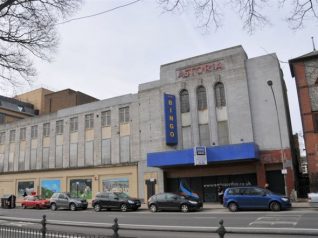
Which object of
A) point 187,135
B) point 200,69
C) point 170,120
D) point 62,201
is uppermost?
point 200,69

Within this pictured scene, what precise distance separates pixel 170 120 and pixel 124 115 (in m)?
6.89

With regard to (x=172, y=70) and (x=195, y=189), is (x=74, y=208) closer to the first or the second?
(x=195, y=189)

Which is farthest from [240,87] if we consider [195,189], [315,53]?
[195,189]

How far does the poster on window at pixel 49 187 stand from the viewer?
144 feet


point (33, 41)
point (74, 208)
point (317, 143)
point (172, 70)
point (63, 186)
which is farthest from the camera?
→ point (63, 186)

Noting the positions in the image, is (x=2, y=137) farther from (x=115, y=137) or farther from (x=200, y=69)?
(x=200, y=69)

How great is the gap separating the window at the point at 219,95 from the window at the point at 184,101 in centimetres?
281

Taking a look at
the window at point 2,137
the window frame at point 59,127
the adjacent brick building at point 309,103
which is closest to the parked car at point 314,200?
the adjacent brick building at point 309,103

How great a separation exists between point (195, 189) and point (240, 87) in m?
9.68

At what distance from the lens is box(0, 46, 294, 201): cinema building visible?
3000 centimetres

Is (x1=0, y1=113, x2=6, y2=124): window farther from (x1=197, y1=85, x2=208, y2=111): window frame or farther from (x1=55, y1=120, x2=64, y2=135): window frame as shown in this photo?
(x1=197, y1=85, x2=208, y2=111): window frame

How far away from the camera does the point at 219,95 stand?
33.1 metres

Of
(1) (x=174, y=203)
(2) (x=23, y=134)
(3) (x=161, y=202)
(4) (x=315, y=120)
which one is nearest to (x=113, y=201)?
(3) (x=161, y=202)

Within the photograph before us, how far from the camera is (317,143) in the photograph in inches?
1140
